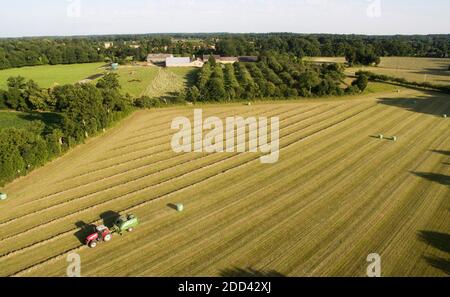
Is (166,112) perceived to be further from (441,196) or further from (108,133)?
(441,196)

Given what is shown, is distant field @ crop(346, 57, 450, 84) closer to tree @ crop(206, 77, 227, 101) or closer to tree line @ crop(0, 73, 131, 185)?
tree @ crop(206, 77, 227, 101)

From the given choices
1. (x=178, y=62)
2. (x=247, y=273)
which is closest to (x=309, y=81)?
(x=247, y=273)

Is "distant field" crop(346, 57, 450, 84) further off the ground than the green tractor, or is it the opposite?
"distant field" crop(346, 57, 450, 84)

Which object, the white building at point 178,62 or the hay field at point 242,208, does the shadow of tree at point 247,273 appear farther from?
the white building at point 178,62

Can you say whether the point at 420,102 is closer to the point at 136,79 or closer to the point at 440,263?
the point at 440,263

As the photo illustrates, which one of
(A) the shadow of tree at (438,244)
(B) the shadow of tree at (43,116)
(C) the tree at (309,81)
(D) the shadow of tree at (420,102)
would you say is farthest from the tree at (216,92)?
(A) the shadow of tree at (438,244)

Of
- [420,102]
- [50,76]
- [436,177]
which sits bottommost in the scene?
[436,177]

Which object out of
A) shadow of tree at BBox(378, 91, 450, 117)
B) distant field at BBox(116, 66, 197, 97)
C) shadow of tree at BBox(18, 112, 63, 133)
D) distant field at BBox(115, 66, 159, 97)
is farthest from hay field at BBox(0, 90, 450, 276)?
distant field at BBox(115, 66, 159, 97)
